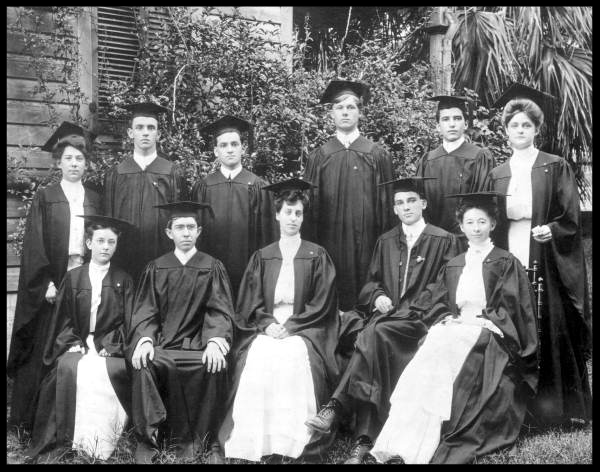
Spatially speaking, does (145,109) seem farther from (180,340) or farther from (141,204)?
(180,340)

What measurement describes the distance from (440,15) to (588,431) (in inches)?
212

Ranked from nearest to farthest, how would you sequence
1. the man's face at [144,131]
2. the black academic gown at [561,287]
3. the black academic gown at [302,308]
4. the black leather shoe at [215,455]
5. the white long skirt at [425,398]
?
the white long skirt at [425,398] → the black leather shoe at [215,455] → the black academic gown at [302,308] → the black academic gown at [561,287] → the man's face at [144,131]

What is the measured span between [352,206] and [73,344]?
244 centimetres

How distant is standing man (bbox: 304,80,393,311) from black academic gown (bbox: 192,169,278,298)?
455 millimetres

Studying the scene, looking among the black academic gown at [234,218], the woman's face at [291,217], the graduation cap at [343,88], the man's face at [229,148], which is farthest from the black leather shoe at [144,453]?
the graduation cap at [343,88]

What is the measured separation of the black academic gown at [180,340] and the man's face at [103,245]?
1.07ft

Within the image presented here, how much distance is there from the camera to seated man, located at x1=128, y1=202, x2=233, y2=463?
4.67m

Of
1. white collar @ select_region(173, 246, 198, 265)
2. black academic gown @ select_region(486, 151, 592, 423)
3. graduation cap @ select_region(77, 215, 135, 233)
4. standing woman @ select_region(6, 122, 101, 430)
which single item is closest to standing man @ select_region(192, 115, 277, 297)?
white collar @ select_region(173, 246, 198, 265)

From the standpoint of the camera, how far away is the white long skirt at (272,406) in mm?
4543

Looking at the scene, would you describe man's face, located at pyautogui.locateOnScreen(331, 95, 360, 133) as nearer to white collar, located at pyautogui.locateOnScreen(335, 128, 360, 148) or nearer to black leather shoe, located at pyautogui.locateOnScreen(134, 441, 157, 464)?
white collar, located at pyautogui.locateOnScreen(335, 128, 360, 148)

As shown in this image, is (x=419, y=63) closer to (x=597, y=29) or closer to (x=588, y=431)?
(x=597, y=29)

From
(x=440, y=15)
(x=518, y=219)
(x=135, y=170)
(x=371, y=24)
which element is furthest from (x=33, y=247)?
(x=371, y=24)

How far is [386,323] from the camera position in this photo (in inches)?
193

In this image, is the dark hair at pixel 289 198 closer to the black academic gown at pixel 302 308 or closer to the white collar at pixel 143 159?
the black academic gown at pixel 302 308
